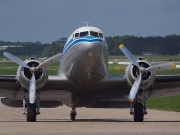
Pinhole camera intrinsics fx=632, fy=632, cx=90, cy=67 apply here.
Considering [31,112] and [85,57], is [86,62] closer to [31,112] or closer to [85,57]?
[85,57]

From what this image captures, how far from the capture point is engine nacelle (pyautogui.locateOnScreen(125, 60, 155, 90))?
28.8 meters

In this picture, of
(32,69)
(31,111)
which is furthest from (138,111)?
(32,69)

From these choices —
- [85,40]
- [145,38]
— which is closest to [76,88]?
[85,40]

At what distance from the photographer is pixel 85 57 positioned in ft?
89.6

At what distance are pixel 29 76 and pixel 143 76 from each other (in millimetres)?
5226

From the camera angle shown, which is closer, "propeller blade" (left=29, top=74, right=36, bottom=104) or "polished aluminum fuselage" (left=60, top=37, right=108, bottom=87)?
"polished aluminum fuselage" (left=60, top=37, right=108, bottom=87)

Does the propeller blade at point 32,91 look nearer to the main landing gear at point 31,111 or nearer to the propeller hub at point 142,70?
the main landing gear at point 31,111

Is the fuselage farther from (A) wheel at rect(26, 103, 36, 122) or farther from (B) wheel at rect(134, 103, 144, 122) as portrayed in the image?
(A) wheel at rect(26, 103, 36, 122)

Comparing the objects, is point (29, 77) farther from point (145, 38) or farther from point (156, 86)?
point (145, 38)

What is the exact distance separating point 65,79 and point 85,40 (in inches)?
112

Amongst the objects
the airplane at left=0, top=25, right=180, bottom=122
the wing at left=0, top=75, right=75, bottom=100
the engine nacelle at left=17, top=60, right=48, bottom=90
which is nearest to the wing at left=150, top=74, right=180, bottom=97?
the airplane at left=0, top=25, right=180, bottom=122

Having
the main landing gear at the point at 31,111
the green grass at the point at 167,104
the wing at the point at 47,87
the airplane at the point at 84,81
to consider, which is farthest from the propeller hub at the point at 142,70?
the green grass at the point at 167,104

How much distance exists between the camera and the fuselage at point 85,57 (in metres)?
27.0

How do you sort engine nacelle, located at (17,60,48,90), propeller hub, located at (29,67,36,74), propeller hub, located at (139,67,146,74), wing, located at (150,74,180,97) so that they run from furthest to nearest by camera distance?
wing, located at (150,74,180,97), engine nacelle, located at (17,60,48,90), propeller hub, located at (139,67,146,74), propeller hub, located at (29,67,36,74)
